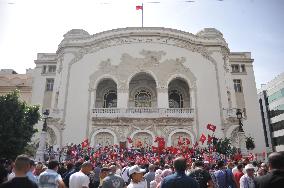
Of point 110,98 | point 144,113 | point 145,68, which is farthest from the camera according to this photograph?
point 110,98

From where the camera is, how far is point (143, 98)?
32969 millimetres

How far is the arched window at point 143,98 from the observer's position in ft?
107

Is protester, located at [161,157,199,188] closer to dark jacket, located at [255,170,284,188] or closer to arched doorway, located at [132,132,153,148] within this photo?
dark jacket, located at [255,170,284,188]

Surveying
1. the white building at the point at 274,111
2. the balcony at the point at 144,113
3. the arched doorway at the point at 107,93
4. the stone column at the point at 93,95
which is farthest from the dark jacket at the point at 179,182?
the white building at the point at 274,111

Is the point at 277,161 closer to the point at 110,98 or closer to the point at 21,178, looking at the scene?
the point at 21,178

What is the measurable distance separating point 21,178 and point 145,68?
27.8m

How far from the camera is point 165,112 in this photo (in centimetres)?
2912

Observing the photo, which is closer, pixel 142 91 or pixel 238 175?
pixel 238 175

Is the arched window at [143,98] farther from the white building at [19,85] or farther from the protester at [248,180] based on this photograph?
the protester at [248,180]

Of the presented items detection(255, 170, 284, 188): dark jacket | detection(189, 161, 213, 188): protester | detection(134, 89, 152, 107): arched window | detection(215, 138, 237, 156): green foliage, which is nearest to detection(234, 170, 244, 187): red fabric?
detection(189, 161, 213, 188): protester

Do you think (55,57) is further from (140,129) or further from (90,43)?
(140,129)

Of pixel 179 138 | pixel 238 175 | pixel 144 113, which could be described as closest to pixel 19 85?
pixel 144 113

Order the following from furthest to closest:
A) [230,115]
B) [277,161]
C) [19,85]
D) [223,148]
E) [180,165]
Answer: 1. [19,85]
2. [230,115]
3. [223,148]
4. [180,165]
5. [277,161]

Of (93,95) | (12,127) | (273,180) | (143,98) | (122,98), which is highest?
(143,98)
